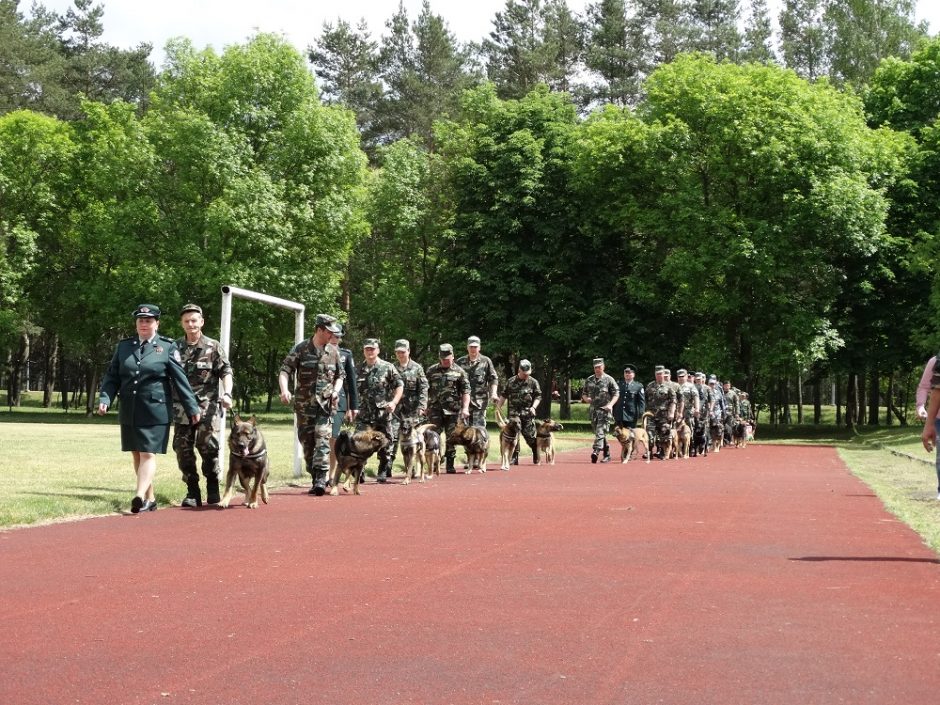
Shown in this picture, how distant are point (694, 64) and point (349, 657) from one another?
4570cm

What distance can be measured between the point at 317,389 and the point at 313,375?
0.59 feet

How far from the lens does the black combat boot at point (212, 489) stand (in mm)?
13441

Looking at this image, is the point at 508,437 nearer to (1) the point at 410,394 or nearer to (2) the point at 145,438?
(1) the point at 410,394

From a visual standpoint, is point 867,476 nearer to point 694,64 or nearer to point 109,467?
point 109,467

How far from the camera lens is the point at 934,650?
6199 millimetres

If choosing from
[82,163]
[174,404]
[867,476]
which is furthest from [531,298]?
[174,404]

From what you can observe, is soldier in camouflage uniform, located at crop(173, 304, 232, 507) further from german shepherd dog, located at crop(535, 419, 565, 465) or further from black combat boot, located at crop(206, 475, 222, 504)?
german shepherd dog, located at crop(535, 419, 565, 465)

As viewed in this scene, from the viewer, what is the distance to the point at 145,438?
12445 mm

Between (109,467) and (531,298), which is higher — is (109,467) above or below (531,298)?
below

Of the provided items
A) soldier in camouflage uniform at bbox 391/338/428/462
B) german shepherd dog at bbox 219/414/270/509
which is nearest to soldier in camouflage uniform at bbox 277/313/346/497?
german shepherd dog at bbox 219/414/270/509

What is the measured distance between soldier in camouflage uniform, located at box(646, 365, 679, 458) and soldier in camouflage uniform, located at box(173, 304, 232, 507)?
52.1 feet

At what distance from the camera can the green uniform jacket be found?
12.5m

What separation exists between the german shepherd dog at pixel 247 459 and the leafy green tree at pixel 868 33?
2102 inches

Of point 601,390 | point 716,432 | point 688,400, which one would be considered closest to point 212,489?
point 601,390
